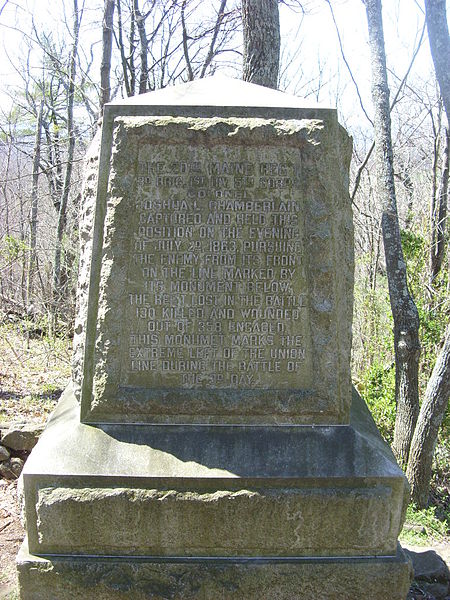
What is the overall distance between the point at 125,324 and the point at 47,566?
1.06 meters

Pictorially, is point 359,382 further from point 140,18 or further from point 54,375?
point 140,18

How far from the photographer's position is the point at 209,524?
7.84 ft

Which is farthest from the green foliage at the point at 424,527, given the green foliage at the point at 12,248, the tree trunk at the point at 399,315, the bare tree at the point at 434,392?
the green foliage at the point at 12,248

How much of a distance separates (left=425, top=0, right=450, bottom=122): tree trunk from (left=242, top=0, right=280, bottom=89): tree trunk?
6.13 ft

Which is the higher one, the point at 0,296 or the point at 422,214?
the point at 422,214

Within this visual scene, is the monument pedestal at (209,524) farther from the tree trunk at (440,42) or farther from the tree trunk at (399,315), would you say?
the tree trunk at (440,42)

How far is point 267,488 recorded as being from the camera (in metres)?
2.40

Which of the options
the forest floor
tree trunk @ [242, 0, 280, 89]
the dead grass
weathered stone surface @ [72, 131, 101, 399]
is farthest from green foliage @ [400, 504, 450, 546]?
tree trunk @ [242, 0, 280, 89]

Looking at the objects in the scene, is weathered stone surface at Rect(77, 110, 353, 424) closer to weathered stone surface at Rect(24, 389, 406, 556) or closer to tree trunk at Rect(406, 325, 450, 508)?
weathered stone surface at Rect(24, 389, 406, 556)

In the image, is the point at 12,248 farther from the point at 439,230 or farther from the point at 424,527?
the point at 424,527

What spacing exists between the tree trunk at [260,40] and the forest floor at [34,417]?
4.17 m

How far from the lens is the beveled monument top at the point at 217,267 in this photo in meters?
2.52

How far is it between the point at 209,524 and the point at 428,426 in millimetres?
2562

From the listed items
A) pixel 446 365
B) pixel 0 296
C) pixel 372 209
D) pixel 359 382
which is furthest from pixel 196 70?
pixel 446 365
